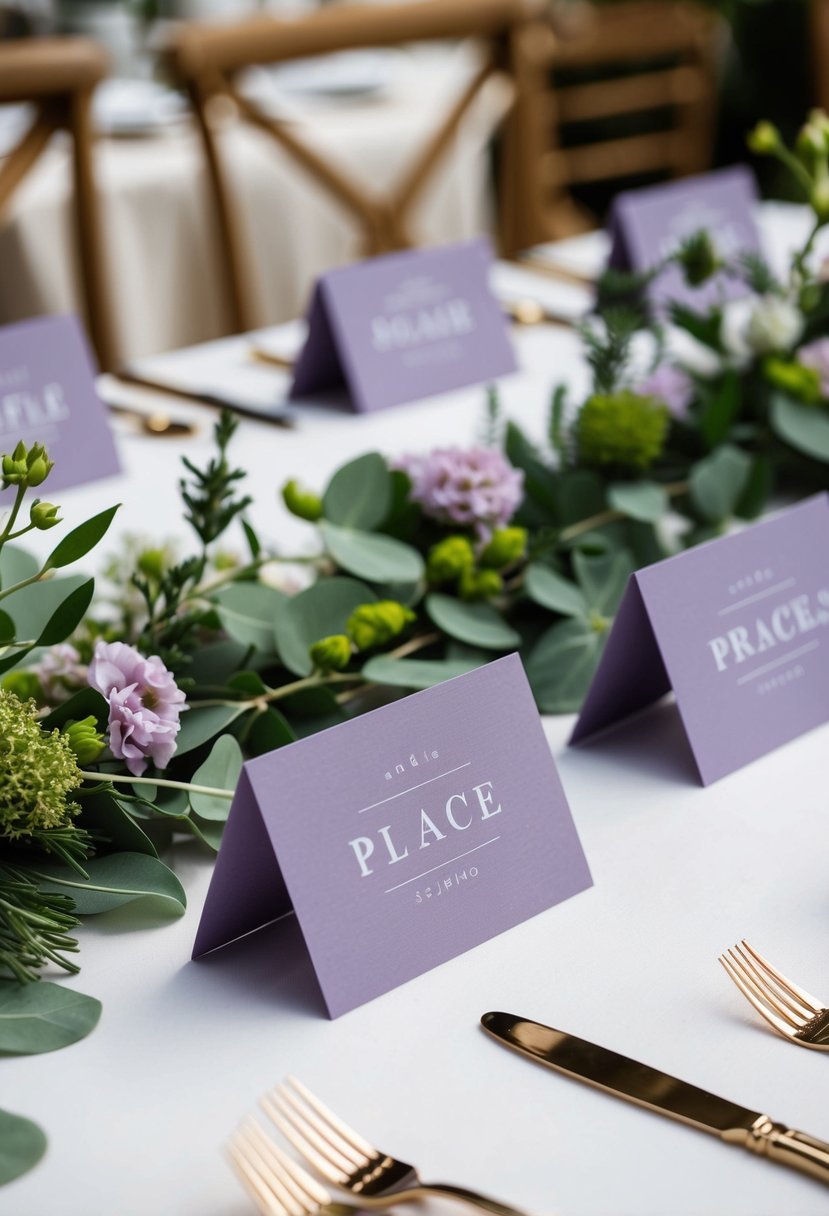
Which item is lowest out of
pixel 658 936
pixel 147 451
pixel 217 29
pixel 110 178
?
pixel 658 936

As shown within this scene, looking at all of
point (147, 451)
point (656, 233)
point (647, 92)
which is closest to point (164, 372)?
point (147, 451)

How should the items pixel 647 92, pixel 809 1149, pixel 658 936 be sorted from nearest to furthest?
1. pixel 809 1149
2. pixel 658 936
3. pixel 647 92

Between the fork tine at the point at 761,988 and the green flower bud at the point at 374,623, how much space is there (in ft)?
0.97

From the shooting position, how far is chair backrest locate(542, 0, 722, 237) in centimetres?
302

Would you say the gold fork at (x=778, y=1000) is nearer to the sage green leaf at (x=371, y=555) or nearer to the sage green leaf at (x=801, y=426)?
the sage green leaf at (x=371, y=555)

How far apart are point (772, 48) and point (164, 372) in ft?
12.3

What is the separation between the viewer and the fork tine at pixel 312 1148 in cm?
55

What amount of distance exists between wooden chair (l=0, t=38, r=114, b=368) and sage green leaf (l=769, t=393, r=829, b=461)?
106cm

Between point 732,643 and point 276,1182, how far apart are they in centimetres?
46

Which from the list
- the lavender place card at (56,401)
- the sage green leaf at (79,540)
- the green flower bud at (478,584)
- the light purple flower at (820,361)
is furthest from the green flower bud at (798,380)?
the sage green leaf at (79,540)

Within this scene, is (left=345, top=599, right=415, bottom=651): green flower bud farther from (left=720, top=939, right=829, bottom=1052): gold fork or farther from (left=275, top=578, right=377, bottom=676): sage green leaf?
(left=720, top=939, right=829, bottom=1052): gold fork

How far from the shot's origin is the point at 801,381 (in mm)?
1212

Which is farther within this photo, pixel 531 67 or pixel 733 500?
pixel 531 67

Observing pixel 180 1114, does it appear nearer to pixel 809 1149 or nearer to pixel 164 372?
pixel 809 1149
